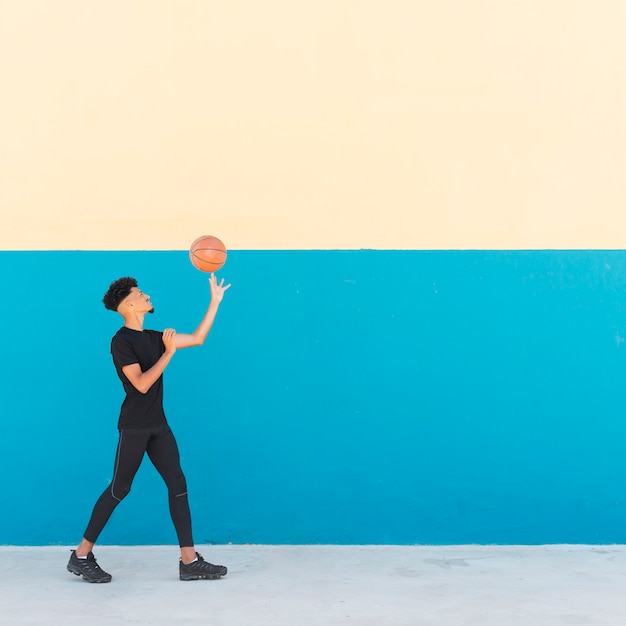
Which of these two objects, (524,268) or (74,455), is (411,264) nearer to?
(524,268)

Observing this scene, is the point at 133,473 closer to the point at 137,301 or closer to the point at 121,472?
the point at 121,472

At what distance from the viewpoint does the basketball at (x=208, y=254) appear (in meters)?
4.88

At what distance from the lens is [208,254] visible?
16.0 ft

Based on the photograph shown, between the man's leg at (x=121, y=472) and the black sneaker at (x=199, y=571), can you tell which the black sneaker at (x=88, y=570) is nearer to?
the man's leg at (x=121, y=472)

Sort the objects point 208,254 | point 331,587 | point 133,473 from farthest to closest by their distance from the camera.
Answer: point 208,254 → point 133,473 → point 331,587

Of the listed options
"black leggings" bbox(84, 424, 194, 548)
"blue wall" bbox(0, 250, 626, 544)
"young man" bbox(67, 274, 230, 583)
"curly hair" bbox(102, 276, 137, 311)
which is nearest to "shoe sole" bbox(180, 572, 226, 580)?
"young man" bbox(67, 274, 230, 583)

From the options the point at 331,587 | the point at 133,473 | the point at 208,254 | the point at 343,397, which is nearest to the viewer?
the point at 331,587

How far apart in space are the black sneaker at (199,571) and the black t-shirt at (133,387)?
774mm
